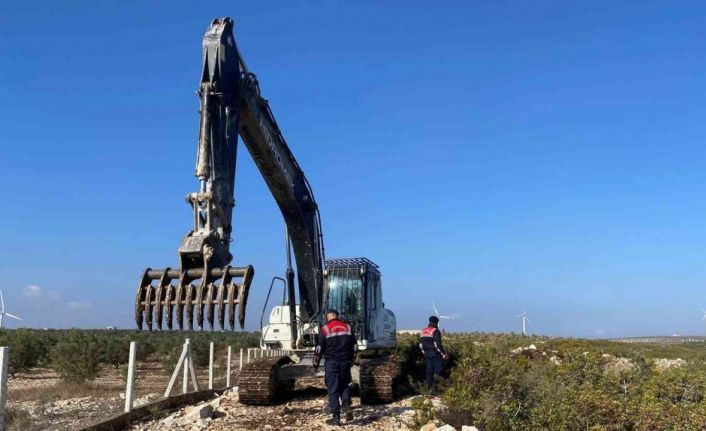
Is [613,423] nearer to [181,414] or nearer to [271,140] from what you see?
[181,414]

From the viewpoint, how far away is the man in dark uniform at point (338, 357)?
34.5ft

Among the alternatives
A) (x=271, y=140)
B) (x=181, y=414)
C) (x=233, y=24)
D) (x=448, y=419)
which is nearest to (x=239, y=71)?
(x=233, y=24)

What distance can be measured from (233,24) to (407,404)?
741 cm

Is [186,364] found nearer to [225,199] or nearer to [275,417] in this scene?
[275,417]

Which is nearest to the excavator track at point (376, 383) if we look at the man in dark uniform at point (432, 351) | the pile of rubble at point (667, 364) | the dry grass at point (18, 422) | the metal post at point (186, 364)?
the man in dark uniform at point (432, 351)

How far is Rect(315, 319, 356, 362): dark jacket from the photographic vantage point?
1071 cm

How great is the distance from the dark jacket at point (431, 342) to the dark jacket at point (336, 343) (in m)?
3.29

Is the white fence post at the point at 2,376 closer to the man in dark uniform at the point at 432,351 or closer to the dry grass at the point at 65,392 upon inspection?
the man in dark uniform at the point at 432,351

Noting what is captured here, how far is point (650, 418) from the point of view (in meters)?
7.90

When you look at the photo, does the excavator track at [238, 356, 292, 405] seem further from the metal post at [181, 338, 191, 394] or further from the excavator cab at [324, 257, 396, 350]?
the excavator cab at [324, 257, 396, 350]

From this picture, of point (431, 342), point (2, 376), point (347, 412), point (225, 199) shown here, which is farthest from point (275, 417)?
point (2, 376)

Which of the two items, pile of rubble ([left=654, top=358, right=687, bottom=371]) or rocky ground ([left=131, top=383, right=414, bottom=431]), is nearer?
rocky ground ([left=131, top=383, right=414, bottom=431])

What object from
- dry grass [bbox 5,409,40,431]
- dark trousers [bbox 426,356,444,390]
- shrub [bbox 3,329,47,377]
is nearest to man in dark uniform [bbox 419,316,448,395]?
dark trousers [bbox 426,356,444,390]

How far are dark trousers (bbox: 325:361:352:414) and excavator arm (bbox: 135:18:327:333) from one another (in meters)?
2.32
